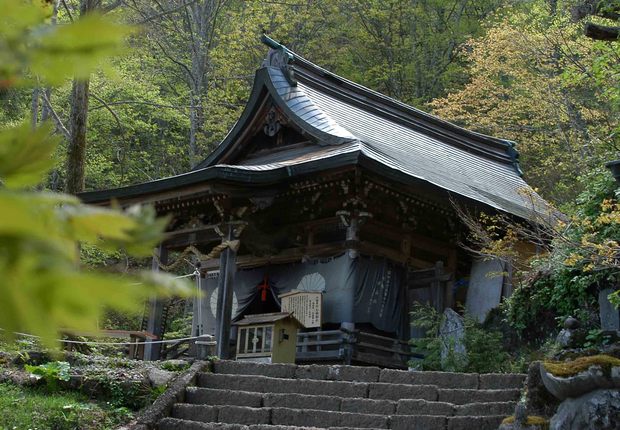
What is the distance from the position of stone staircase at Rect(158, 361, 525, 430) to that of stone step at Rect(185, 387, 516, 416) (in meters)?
0.01

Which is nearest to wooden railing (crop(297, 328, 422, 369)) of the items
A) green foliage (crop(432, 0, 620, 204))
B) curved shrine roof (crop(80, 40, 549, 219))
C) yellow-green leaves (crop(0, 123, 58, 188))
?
curved shrine roof (crop(80, 40, 549, 219))

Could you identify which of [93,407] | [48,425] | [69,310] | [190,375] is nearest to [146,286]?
[69,310]

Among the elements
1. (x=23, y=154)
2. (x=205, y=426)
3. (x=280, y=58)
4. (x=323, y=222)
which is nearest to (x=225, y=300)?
(x=323, y=222)

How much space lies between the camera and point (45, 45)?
2.77 ft

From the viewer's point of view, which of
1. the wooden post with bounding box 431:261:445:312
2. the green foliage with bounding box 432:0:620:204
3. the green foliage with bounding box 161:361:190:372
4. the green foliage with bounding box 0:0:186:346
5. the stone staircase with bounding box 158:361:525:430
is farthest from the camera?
the green foliage with bounding box 432:0:620:204

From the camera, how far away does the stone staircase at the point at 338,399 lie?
9312 millimetres

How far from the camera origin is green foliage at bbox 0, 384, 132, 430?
887 centimetres

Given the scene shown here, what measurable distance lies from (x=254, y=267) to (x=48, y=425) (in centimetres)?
834

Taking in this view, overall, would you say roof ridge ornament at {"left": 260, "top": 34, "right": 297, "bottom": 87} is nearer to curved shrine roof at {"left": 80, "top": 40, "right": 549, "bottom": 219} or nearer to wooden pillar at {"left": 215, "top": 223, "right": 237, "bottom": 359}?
curved shrine roof at {"left": 80, "top": 40, "right": 549, "bottom": 219}

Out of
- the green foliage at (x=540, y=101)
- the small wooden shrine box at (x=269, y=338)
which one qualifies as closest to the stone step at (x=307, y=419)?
the small wooden shrine box at (x=269, y=338)

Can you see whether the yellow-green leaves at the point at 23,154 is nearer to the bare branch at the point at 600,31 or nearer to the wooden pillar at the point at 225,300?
the bare branch at the point at 600,31

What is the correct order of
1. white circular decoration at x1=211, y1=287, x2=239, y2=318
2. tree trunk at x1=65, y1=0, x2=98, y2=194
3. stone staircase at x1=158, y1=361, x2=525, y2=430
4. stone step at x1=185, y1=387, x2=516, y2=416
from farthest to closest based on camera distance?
1. white circular decoration at x1=211, y1=287, x2=239, y2=318
2. tree trunk at x1=65, y1=0, x2=98, y2=194
3. stone step at x1=185, y1=387, x2=516, y2=416
4. stone staircase at x1=158, y1=361, x2=525, y2=430

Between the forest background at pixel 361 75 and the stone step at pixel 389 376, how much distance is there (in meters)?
12.2

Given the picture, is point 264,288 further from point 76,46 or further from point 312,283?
point 76,46
